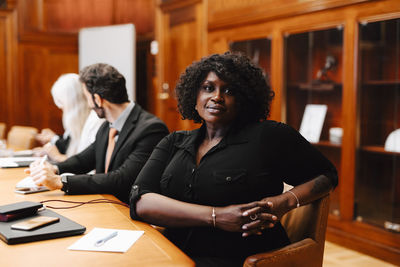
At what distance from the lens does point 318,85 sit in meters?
3.99

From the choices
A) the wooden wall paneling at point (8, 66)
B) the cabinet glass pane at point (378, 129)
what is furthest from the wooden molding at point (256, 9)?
the wooden wall paneling at point (8, 66)

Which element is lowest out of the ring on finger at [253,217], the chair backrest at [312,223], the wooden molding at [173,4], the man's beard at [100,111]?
the chair backrest at [312,223]

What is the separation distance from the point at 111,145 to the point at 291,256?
142 cm

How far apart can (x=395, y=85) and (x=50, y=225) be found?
2747 mm

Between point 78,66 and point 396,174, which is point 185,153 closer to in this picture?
point 396,174

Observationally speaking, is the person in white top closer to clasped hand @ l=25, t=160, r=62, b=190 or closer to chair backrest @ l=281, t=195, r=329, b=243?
clasped hand @ l=25, t=160, r=62, b=190

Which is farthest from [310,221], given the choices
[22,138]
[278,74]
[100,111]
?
[22,138]

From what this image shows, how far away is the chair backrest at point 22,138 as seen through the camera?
4586 mm

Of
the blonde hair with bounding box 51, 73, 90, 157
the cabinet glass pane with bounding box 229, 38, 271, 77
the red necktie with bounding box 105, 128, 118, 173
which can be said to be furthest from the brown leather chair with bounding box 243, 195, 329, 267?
the cabinet glass pane with bounding box 229, 38, 271, 77

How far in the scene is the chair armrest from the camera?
1535 millimetres

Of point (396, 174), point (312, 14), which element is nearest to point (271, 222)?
point (396, 174)

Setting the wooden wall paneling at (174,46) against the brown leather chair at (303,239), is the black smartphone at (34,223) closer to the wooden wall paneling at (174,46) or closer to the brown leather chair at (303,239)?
the brown leather chair at (303,239)

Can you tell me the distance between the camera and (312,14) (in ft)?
12.3

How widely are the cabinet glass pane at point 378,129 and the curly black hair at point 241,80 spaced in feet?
5.82
